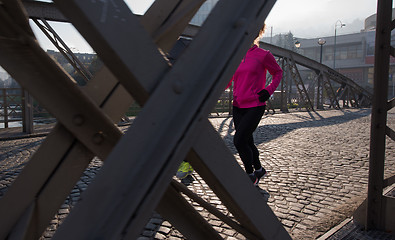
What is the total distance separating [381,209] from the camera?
234 cm

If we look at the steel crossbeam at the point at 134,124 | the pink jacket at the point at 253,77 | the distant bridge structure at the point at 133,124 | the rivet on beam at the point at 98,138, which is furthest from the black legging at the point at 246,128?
the rivet on beam at the point at 98,138

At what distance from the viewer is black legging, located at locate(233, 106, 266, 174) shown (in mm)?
3371

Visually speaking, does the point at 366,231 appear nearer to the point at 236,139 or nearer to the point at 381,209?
the point at 381,209

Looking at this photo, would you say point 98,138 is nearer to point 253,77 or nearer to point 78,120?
point 78,120

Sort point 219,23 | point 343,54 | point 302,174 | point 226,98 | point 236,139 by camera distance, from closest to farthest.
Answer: point 219,23 < point 236,139 < point 302,174 < point 226,98 < point 343,54

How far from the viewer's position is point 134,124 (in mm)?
777

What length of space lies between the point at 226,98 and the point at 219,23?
1332 centimetres

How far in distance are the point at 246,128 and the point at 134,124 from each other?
270cm

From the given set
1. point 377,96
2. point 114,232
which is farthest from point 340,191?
point 114,232

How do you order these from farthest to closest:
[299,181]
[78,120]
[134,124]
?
[299,181] → [78,120] → [134,124]

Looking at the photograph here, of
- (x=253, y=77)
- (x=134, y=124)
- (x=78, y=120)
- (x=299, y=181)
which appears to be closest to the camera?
(x=134, y=124)

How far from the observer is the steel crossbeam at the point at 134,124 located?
0.74 meters

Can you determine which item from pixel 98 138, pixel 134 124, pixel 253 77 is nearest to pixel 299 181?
pixel 253 77

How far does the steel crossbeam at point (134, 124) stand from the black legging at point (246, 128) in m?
2.29
